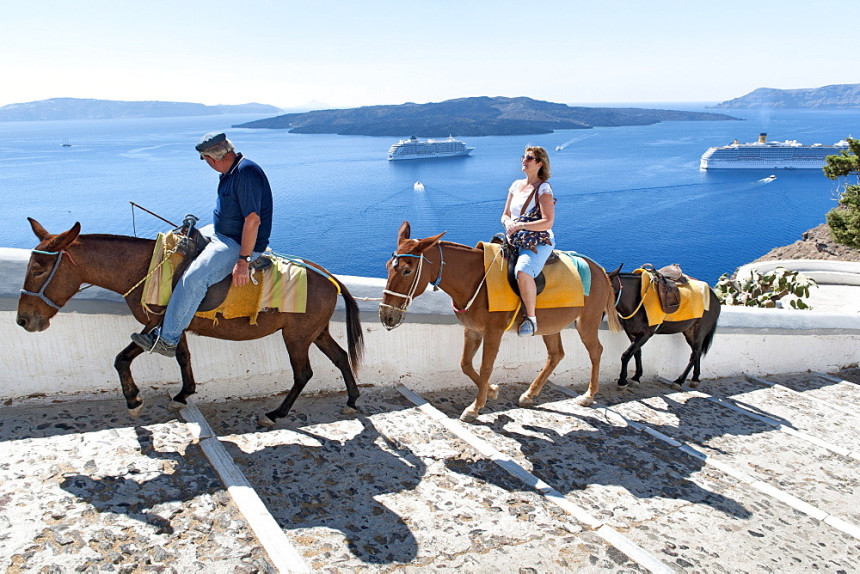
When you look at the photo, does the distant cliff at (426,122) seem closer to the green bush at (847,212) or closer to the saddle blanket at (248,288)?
the green bush at (847,212)

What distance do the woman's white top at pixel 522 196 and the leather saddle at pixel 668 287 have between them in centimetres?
279

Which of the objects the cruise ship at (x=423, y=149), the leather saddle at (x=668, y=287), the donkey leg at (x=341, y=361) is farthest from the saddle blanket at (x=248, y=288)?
the cruise ship at (x=423, y=149)

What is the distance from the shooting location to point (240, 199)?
4.30m

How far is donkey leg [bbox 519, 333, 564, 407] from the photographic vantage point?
20.0 ft

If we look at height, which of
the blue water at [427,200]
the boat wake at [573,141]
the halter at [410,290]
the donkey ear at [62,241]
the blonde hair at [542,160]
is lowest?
the blue water at [427,200]

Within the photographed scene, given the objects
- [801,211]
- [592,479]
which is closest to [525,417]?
[592,479]

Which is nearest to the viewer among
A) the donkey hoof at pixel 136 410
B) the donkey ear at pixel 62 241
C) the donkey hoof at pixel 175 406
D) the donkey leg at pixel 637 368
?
the donkey ear at pixel 62 241

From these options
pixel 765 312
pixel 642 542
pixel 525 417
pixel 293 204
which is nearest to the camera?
pixel 642 542

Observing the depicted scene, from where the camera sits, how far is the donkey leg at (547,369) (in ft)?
20.0

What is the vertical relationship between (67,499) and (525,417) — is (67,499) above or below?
above

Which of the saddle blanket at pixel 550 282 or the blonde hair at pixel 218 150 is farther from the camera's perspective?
the saddle blanket at pixel 550 282

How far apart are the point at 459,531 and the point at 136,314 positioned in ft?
9.16

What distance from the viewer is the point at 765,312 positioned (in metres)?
9.52

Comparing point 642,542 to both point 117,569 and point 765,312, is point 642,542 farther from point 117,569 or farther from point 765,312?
point 765,312
